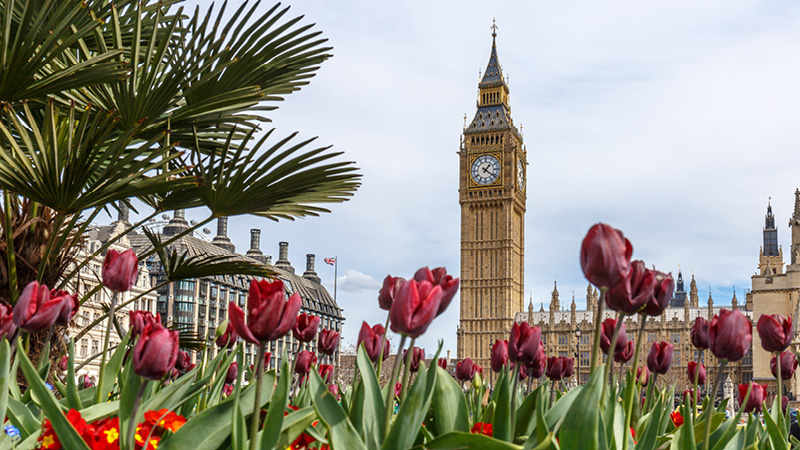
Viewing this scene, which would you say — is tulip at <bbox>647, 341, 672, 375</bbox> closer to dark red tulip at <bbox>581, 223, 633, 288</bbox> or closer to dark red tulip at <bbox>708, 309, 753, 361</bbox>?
dark red tulip at <bbox>708, 309, 753, 361</bbox>

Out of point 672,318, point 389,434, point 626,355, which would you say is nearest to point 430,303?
point 389,434

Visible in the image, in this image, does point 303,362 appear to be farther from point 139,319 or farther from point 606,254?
point 606,254

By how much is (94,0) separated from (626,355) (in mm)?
3415

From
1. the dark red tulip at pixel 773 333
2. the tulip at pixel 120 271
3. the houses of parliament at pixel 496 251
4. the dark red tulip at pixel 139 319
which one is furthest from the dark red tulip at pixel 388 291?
the houses of parliament at pixel 496 251

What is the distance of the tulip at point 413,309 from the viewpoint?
5.20ft

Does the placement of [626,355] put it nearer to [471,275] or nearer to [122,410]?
[122,410]

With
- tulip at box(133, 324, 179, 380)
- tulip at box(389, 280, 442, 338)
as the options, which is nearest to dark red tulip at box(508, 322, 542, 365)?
tulip at box(389, 280, 442, 338)

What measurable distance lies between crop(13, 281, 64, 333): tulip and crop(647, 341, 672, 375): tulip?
223 centimetres

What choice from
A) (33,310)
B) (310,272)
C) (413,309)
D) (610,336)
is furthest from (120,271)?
(310,272)

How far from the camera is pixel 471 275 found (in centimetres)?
7494

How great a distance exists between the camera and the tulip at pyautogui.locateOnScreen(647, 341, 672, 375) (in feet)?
10.5

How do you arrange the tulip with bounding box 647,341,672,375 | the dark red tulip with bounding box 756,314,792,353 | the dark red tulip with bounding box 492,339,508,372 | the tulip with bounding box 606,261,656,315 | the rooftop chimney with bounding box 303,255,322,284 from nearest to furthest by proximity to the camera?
the tulip with bounding box 606,261,656,315
the dark red tulip with bounding box 756,314,792,353
the dark red tulip with bounding box 492,339,508,372
the tulip with bounding box 647,341,672,375
the rooftop chimney with bounding box 303,255,322,284

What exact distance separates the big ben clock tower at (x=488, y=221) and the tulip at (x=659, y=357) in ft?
230

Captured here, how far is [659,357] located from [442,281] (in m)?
1.72
